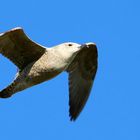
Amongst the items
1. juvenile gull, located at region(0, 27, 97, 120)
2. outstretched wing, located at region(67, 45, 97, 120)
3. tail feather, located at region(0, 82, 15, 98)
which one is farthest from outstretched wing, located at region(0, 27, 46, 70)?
outstretched wing, located at region(67, 45, 97, 120)

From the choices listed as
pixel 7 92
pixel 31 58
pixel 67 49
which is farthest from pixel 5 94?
pixel 67 49

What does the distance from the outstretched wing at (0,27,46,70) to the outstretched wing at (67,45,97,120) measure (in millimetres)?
1775

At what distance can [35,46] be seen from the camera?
13.6 metres

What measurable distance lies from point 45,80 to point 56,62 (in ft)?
1.59

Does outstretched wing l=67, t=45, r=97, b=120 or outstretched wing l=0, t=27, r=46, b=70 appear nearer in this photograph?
outstretched wing l=0, t=27, r=46, b=70

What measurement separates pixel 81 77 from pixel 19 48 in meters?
2.43

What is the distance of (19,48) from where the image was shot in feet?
44.9

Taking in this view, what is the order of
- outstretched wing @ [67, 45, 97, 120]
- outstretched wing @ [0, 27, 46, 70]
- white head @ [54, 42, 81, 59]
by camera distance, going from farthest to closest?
outstretched wing @ [67, 45, 97, 120] → white head @ [54, 42, 81, 59] → outstretched wing @ [0, 27, 46, 70]

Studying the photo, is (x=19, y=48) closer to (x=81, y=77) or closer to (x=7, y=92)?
(x=7, y=92)

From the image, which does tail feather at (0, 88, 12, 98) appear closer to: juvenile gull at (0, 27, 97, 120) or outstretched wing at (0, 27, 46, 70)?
juvenile gull at (0, 27, 97, 120)

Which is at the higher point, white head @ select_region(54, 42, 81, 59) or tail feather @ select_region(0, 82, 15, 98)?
white head @ select_region(54, 42, 81, 59)

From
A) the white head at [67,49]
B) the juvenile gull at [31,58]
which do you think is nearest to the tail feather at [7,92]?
the juvenile gull at [31,58]

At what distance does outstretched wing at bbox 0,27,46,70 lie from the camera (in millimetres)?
13148

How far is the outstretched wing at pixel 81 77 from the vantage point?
49.6ft
